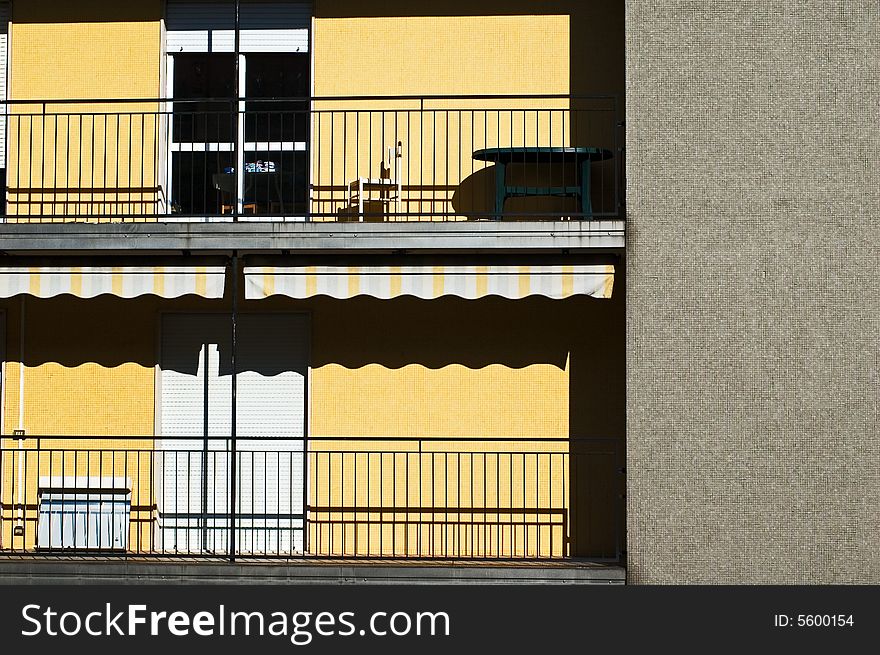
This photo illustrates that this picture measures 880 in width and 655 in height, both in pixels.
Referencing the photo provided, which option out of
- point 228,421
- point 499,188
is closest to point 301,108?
point 499,188

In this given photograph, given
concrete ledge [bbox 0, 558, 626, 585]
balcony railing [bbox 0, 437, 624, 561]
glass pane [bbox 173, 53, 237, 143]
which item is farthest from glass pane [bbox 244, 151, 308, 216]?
concrete ledge [bbox 0, 558, 626, 585]

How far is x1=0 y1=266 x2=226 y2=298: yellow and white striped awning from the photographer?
12.6 m

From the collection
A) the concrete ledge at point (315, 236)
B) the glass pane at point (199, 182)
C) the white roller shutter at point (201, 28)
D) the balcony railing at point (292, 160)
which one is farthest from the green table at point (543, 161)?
the white roller shutter at point (201, 28)

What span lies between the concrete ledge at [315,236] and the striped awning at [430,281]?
0.70 ft

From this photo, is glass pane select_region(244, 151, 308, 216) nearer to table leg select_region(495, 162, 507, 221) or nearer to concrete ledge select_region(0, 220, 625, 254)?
concrete ledge select_region(0, 220, 625, 254)

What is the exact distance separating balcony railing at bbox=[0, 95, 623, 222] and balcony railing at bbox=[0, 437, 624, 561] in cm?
254

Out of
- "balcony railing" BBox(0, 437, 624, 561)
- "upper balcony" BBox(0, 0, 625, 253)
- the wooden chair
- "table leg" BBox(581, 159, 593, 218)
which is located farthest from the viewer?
"upper balcony" BBox(0, 0, 625, 253)

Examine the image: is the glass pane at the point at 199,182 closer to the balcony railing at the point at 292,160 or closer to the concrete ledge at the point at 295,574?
the balcony railing at the point at 292,160

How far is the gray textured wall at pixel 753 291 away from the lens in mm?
12125

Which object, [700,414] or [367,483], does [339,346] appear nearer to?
[367,483]

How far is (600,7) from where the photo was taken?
1412 cm

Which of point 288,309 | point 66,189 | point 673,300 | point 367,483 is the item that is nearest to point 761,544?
point 673,300

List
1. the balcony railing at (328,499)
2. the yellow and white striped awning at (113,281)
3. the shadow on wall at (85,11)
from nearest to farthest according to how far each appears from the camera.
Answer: the yellow and white striped awning at (113,281)
the balcony railing at (328,499)
the shadow on wall at (85,11)

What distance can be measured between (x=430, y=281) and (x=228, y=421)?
311 cm
